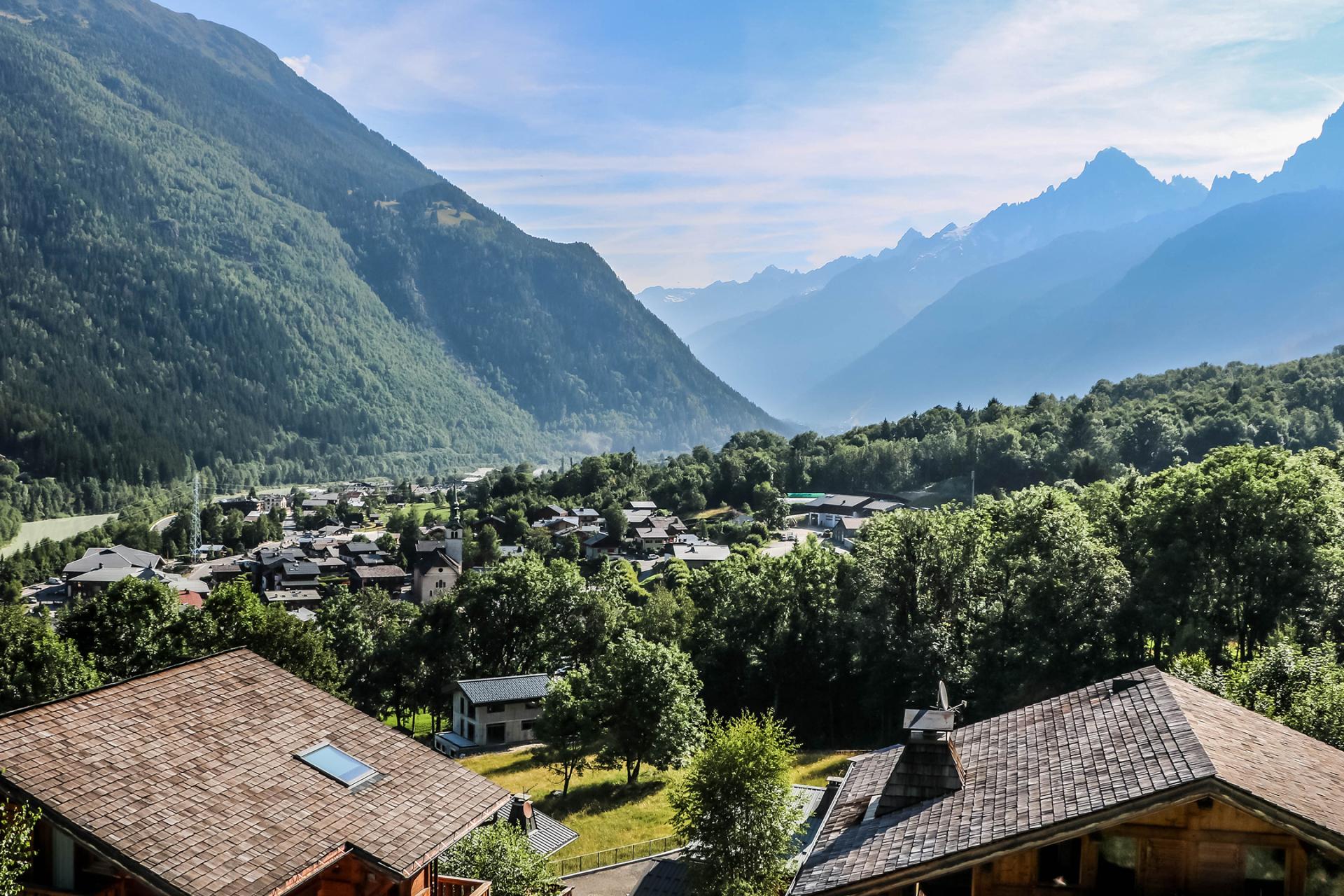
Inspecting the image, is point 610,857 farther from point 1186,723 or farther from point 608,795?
point 1186,723

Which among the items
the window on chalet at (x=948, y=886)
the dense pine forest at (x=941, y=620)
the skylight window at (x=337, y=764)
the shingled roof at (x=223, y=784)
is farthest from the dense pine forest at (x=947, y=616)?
the skylight window at (x=337, y=764)

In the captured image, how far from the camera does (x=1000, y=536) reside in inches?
1849

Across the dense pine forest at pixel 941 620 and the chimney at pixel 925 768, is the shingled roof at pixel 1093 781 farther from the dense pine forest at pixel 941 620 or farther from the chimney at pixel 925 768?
the dense pine forest at pixel 941 620

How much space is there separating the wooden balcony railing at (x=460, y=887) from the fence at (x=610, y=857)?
558 inches

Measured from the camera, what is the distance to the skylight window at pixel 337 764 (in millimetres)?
15227

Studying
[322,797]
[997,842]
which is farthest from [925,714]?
[322,797]

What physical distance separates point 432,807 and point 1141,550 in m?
36.1

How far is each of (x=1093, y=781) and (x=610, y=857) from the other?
21.4 metres

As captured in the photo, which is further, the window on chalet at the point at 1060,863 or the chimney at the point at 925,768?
the chimney at the point at 925,768

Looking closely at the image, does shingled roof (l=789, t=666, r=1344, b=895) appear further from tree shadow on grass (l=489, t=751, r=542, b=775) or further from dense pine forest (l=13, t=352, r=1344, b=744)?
tree shadow on grass (l=489, t=751, r=542, b=775)

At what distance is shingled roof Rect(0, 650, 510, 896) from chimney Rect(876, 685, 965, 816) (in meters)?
6.57

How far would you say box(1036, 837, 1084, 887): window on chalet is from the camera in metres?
12.8

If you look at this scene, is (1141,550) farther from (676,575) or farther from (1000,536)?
(676,575)

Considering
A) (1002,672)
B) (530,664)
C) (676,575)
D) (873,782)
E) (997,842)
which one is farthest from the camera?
(676,575)
